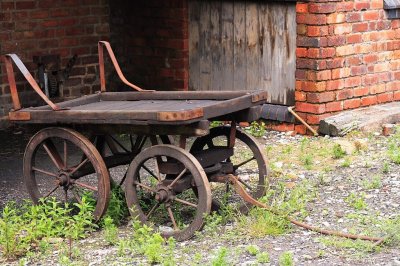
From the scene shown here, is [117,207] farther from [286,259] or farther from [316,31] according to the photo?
[316,31]

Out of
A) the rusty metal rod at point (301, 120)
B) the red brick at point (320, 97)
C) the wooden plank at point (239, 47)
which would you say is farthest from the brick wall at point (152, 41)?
the red brick at point (320, 97)

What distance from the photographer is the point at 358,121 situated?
9.45 m

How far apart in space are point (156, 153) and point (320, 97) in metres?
3.56

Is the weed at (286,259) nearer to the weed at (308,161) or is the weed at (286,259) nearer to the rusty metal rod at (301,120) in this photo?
the weed at (308,161)

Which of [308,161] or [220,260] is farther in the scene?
[308,161]

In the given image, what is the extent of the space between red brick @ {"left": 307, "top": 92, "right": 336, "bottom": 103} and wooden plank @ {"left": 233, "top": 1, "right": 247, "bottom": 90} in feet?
3.07

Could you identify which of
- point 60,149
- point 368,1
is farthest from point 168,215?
point 368,1

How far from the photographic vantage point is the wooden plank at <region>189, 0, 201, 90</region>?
1064 cm

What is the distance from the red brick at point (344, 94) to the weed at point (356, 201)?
2641 mm

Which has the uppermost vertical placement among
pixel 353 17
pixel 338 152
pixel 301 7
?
pixel 301 7

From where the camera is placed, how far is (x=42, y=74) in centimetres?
1077

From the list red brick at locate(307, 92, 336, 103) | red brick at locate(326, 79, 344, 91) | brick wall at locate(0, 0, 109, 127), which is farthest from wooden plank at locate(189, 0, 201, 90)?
red brick at locate(326, 79, 344, 91)

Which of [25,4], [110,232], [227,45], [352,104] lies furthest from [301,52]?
[110,232]

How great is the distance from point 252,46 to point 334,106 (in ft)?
3.68
